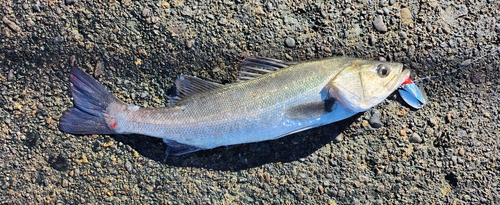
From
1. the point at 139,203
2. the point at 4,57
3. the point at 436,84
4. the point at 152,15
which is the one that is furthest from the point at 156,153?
the point at 436,84

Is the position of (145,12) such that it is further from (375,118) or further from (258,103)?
(375,118)

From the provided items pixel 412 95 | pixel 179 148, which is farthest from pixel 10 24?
pixel 412 95

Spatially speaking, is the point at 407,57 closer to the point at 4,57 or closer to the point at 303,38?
the point at 303,38

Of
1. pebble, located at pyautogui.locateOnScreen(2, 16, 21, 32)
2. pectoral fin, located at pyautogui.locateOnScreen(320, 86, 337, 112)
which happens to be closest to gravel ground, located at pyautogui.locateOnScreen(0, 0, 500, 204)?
pebble, located at pyautogui.locateOnScreen(2, 16, 21, 32)

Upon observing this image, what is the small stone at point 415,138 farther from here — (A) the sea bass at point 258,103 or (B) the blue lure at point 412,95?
(A) the sea bass at point 258,103

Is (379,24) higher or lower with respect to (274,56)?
higher

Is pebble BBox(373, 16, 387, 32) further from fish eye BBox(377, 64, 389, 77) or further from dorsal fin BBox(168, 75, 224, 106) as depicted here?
dorsal fin BBox(168, 75, 224, 106)
